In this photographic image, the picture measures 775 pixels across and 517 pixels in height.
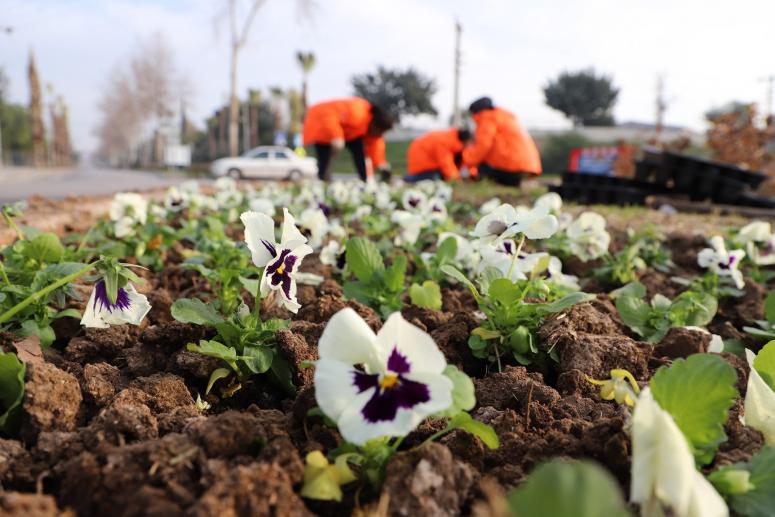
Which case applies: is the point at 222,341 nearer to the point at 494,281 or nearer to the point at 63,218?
the point at 494,281

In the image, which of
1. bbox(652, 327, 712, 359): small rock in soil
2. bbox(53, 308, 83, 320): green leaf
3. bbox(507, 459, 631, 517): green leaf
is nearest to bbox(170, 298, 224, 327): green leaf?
bbox(53, 308, 83, 320): green leaf

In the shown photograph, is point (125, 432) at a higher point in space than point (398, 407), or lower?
lower

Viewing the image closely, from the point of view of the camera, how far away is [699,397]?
96cm

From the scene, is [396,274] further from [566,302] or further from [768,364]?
[768,364]

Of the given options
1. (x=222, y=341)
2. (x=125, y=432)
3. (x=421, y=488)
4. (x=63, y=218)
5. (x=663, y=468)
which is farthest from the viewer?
(x=63, y=218)

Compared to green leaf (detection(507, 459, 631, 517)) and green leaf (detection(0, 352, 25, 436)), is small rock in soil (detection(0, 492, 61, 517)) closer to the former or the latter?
green leaf (detection(0, 352, 25, 436))

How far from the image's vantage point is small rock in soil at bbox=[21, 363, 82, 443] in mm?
1138

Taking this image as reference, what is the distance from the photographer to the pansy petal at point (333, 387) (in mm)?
899

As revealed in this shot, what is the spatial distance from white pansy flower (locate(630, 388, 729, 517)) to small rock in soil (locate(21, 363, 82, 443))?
0.93 meters

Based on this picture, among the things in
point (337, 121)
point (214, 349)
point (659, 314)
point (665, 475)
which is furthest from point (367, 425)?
point (337, 121)

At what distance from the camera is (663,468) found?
0.78 m

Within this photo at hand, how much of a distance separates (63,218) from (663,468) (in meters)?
4.16

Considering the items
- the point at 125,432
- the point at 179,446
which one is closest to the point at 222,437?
the point at 179,446

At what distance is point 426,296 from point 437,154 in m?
10.9
